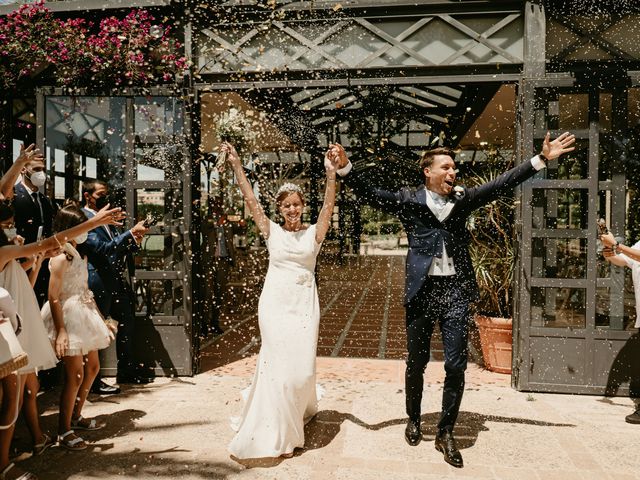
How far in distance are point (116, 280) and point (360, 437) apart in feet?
8.54

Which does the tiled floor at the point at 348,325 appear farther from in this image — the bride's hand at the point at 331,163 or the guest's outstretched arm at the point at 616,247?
the bride's hand at the point at 331,163

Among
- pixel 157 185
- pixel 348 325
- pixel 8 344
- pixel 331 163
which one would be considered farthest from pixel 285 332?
pixel 348 325

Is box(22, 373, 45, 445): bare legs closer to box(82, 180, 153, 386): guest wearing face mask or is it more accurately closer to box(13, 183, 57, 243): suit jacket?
box(82, 180, 153, 386): guest wearing face mask

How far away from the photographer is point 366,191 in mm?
3500

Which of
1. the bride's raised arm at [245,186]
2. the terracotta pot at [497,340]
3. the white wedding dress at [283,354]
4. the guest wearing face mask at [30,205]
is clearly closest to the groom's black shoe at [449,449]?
the white wedding dress at [283,354]

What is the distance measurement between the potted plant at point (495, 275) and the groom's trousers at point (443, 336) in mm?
2117

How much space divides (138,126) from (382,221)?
19431 mm

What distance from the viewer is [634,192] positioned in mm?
7395

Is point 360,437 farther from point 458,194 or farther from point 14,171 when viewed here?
point 14,171

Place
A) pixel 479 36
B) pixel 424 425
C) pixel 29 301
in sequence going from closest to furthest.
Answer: pixel 29 301 → pixel 424 425 → pixel 479 36

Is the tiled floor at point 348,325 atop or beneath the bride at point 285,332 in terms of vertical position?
beneath

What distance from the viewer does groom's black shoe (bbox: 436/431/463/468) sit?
3246 mm

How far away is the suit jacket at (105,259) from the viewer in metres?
4.26

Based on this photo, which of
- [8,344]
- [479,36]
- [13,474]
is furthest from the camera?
[479,36]
